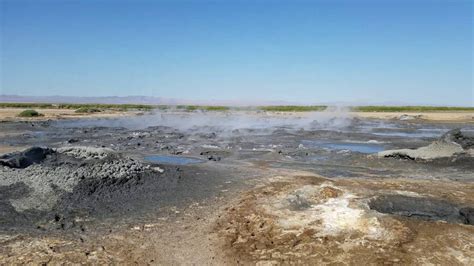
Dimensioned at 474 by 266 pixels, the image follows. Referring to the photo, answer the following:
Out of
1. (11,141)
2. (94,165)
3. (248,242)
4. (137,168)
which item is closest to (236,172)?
(137,168)

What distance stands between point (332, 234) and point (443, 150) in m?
11.0

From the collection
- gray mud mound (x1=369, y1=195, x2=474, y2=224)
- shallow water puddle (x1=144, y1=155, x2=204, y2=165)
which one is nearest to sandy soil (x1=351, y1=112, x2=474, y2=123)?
shallow water puddle (x1=144, y1=155, x2=204, y2=165)

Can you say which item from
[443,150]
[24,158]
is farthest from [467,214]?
[24,158]

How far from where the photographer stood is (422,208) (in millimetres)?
8922

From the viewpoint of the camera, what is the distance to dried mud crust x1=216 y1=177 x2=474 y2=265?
6199 millimetres

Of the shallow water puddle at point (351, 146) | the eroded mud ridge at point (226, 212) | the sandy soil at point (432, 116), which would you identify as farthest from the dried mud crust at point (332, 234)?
the sandy soil at point (432, 116)

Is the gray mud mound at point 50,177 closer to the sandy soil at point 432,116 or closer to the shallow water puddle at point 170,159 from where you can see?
the shallow water puddle at point 170,159

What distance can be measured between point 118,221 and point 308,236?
12.2 feet

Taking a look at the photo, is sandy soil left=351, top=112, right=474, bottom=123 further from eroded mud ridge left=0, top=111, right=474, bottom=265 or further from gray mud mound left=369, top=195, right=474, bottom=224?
gray mud mound left=369, top=195, right=474, bottom=224

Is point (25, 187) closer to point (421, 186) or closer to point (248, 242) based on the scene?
point (248, 242)

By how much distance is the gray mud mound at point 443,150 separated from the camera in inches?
616

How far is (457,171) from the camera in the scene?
1391 centimetres

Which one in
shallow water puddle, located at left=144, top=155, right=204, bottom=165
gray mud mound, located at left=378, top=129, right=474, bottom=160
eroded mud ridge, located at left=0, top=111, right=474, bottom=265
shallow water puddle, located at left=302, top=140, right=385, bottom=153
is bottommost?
shallow water puddle, located at left=302, top=140, right=385, bottom=153

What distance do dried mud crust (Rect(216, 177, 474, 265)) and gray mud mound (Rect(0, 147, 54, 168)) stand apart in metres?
6.34
